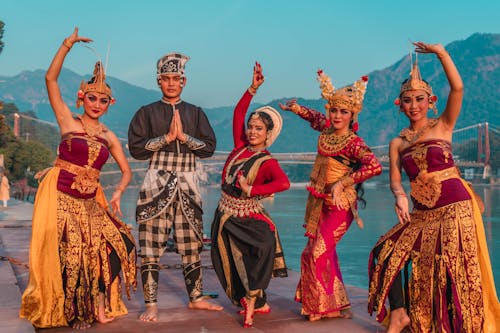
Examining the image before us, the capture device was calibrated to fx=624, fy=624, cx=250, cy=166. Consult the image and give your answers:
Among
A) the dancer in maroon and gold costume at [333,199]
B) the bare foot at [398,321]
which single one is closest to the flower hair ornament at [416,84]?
the dancer in maroon and gold costume at [333,199]

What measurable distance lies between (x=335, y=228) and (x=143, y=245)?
5.05 feet

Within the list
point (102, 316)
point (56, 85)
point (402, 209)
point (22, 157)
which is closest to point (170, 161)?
point (56, 85)

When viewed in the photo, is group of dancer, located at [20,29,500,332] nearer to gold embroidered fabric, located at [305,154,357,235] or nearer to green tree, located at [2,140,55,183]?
gold embroidered fabric, located at [305,154,357,235]

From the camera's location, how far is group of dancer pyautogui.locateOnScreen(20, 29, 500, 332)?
4.14m

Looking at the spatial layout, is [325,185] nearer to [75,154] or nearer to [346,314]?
[346,314]

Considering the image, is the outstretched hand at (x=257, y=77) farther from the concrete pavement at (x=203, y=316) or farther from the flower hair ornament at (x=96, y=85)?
the concrete pavement at (x=203, y=316)

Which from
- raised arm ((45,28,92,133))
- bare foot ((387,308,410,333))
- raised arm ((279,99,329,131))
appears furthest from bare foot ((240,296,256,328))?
raised arm ((45,28,92,133))

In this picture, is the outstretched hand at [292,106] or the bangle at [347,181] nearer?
the bangle at [347,181]

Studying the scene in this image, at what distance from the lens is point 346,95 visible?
495 centimetres

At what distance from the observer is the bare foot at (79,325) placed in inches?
181

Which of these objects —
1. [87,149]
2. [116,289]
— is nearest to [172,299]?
[116,289]

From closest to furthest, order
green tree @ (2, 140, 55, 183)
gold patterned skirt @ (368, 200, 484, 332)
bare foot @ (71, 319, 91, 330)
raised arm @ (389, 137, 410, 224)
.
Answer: gold patterned skirt @ (368, 200, 484, 332)
raised arm @ (389, 137, 410, 224)
bare foot @ (71, 319, 91, 330)
green tree @ (2, 140, 55, 183)

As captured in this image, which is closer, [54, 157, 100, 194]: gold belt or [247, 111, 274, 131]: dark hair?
[54, 157, 100, 194]: gold belt

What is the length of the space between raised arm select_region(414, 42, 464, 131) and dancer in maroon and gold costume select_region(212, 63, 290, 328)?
4.29 ft
